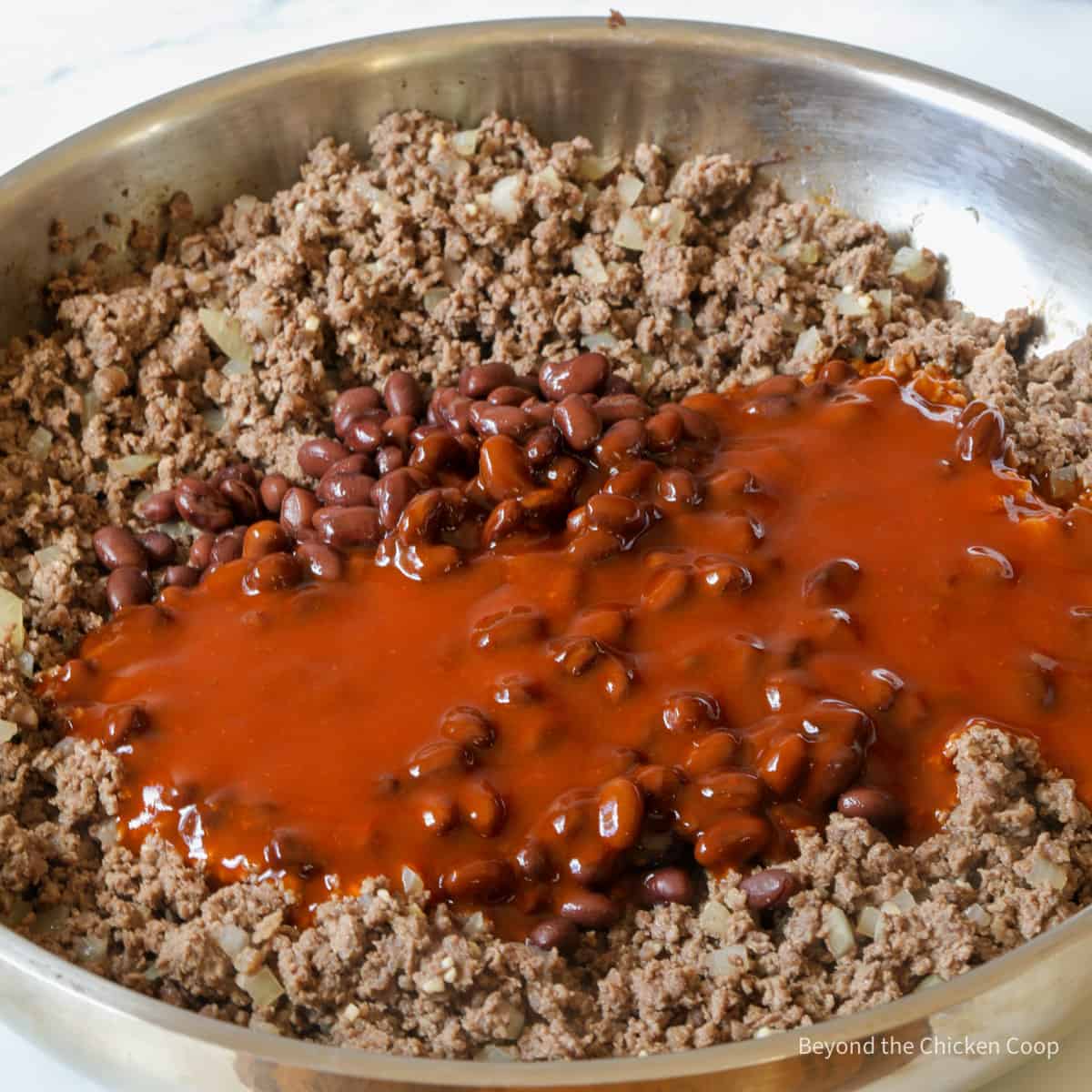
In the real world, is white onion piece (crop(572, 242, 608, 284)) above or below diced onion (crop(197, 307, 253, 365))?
above

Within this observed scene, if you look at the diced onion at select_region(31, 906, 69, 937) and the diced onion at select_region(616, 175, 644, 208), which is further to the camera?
the diced onion at select_region(616, 175, 644, 208)

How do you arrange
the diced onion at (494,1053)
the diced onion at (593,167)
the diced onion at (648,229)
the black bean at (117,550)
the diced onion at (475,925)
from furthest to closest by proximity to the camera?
the diced onion at (593,167) → the diced onion at (648,229) → the black bean at (117,550) → the diced onion at (475,925) → the diced onion at (494,1053)

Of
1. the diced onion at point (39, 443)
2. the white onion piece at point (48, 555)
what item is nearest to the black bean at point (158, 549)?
the white onion piece at point (48, 555)

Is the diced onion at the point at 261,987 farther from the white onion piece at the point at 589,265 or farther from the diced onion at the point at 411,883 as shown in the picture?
the white onion piece at the point at 589,265

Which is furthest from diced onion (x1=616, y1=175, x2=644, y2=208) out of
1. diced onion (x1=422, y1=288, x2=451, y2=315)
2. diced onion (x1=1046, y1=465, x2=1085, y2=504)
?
diced onion (x1=1046, y1=465, x2=1085, y2=504)

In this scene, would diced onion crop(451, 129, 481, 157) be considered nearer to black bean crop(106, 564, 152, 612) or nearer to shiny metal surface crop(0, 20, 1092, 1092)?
shiny metal surface crop(0, 20, 1092, 1092)

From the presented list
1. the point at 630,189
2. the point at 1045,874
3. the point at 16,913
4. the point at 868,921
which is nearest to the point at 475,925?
the point at 868,921

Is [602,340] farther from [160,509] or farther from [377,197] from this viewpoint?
[160,509]
